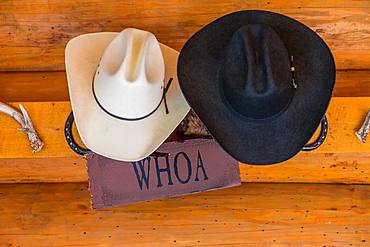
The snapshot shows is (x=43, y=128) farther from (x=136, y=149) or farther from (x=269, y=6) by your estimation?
(x=269, y=6)

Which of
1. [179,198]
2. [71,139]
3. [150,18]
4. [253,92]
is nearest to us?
[253,92]

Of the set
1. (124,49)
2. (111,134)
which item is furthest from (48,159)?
(124,49)

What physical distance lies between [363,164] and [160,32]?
517 millimetres

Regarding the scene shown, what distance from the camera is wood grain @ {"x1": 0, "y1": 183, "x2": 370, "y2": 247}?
1296 millimetres

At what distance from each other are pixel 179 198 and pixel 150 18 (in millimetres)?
415

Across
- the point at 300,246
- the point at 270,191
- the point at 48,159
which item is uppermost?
the point at 48,159

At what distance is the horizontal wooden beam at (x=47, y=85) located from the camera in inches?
47.4

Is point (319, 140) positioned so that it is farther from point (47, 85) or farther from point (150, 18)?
point (47, 85)

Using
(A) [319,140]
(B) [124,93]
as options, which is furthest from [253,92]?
(A) [319,140]

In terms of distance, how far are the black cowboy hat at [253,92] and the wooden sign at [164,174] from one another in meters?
0.23

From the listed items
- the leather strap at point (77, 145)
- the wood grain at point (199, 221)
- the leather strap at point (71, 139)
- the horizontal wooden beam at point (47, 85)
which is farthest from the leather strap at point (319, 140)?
the leather strap at point (71, 139)

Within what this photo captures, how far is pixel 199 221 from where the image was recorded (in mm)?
1299

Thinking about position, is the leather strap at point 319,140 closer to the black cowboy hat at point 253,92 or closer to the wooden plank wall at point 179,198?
the wooden plank wall at point 179,198

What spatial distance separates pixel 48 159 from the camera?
1.21 meters
